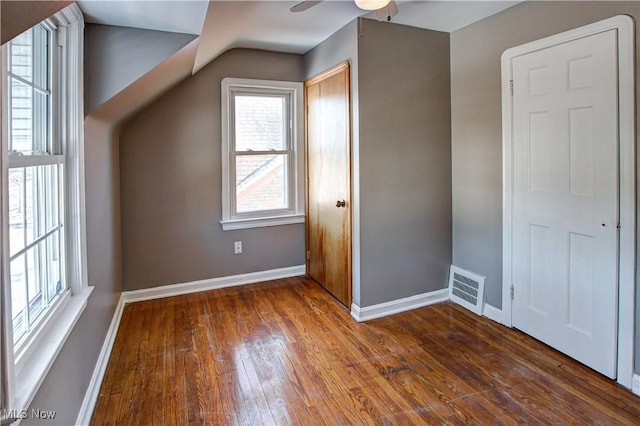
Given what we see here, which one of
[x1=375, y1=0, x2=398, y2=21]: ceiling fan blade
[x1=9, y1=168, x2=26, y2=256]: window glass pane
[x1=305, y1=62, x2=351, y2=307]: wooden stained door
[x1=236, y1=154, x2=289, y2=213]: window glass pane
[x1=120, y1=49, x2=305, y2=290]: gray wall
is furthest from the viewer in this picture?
[x1=236, y1=154, x2=289, y2=213]: window glass pane

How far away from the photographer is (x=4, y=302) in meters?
1.01

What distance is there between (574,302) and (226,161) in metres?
3.03

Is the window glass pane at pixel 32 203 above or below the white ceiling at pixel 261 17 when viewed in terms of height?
below

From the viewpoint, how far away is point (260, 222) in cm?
396

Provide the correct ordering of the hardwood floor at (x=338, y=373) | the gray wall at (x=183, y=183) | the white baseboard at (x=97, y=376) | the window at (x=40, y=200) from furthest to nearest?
1. the gray wall at (x=183, y=183)
2. the hardwood floor at (x=338, y=373)
3. the white baseboard at (x=97, y=376)
4. the window at (x=40, y=200)

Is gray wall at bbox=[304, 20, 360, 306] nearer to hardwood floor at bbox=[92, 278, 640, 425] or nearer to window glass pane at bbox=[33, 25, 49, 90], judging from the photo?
hardwood floor at bbox=[92, 278, 640, 425]

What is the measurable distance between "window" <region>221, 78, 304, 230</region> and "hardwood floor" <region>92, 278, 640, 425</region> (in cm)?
107

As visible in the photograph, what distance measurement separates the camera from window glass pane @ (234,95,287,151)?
3.83 meters

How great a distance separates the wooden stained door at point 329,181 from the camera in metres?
3.22

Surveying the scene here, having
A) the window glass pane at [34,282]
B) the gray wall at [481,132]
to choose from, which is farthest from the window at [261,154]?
the window glass pane at [34,282]

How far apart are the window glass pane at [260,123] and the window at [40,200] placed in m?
1.87

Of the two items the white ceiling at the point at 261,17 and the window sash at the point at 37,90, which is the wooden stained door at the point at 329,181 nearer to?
the white ceiling at the point at 261,17

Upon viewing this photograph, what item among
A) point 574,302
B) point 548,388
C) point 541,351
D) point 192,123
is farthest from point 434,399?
point 192,123

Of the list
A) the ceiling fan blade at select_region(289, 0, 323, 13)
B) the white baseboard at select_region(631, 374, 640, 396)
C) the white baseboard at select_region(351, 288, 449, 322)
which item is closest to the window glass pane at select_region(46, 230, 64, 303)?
the ceiling fan blade at select_region(289, 0, 323, 13)
